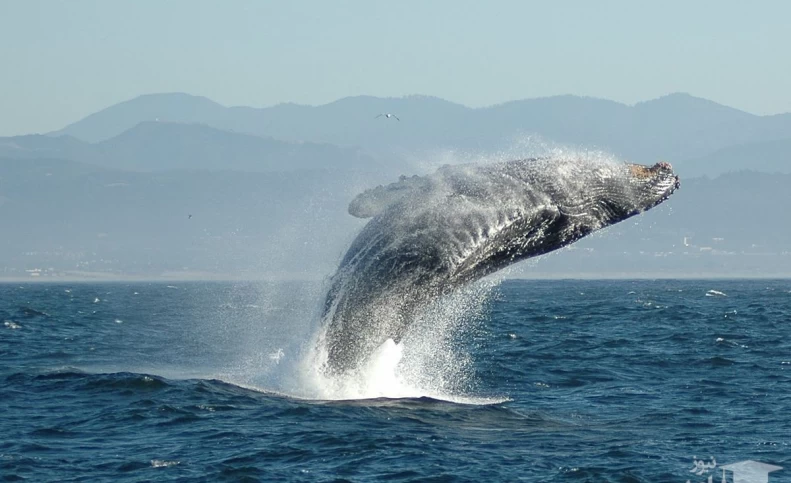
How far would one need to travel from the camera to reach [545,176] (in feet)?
44.0

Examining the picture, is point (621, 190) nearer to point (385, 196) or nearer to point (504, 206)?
point (504, 206)

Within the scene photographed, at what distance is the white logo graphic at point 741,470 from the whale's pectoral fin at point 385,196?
432 cm

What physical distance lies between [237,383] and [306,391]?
1742 millimetres

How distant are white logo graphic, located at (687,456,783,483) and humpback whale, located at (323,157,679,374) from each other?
296cm

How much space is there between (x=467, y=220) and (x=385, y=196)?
109cm

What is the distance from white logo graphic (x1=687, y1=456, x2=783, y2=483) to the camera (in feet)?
37.6

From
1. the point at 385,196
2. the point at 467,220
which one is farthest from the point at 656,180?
the point at 385,196

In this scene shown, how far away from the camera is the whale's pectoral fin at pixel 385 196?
13.7 metres

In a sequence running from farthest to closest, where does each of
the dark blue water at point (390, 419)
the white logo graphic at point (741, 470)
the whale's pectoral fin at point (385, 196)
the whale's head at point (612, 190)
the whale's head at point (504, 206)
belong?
the whale's pectoral fin at point (385, 196)
the whale's head at point (612, 190)
the whale's head at point (504, 206)
the dark blue water at point (390, 419)
the white logo graphic at point (741, 470)

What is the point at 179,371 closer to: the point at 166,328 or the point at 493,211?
the point at 493,211

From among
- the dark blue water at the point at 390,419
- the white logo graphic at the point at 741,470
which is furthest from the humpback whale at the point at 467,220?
the white logo graphic at the point at 741,470

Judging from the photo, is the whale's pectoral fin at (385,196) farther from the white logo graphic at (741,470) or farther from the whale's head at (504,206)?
the white logo graphic at (741,470)

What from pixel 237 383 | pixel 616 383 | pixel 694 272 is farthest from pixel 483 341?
pixel 694 272

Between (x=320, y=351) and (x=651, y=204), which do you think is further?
(x=320, y=351)
